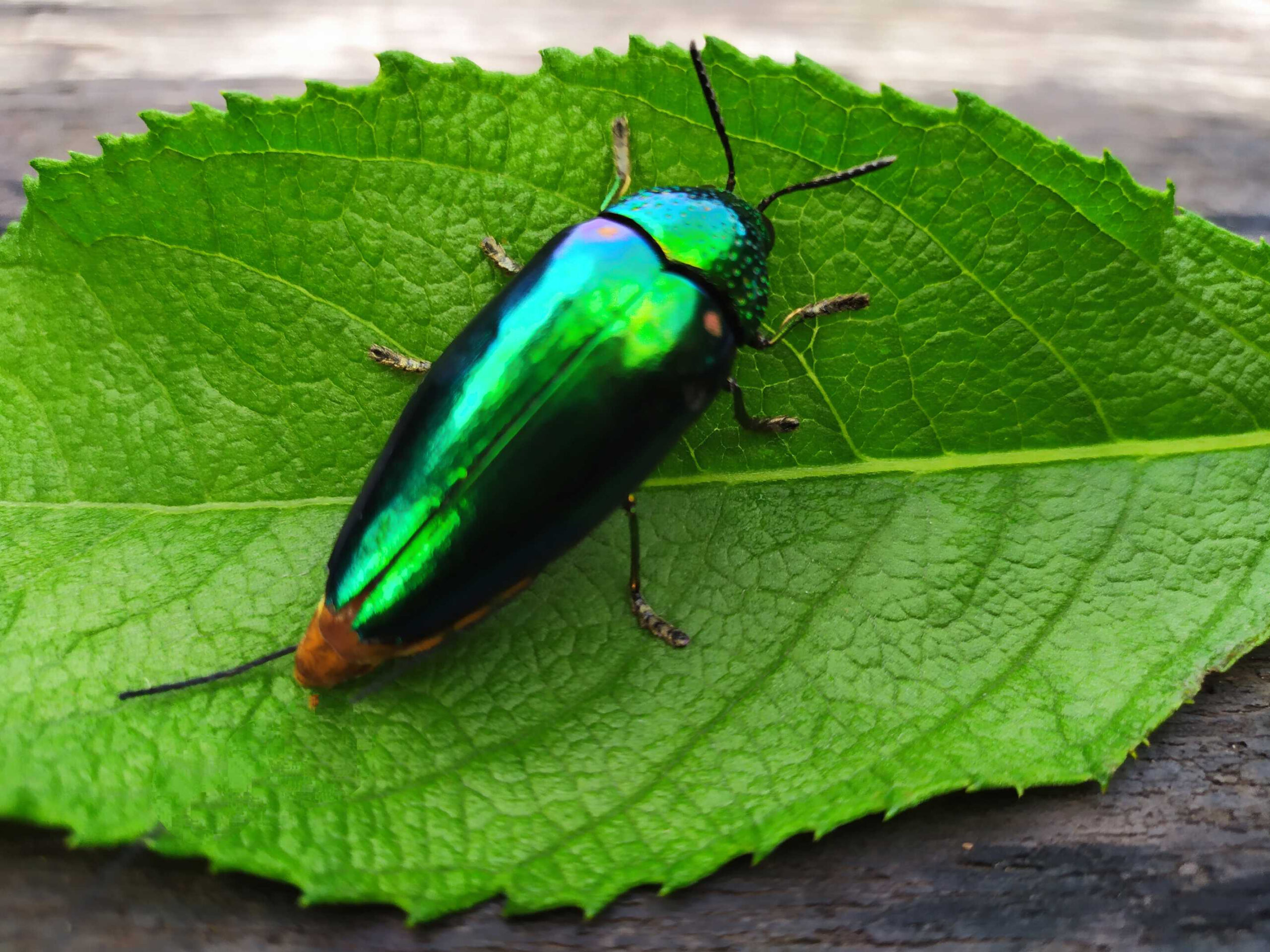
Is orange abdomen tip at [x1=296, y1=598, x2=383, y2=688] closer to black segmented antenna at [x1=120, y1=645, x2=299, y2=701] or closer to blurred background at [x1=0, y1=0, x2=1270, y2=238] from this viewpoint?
black segmented antenna at [x1=120, y1=645, x2=299, y2=701]

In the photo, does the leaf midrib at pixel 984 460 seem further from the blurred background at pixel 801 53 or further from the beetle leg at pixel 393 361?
the blurred background at pixel 801 53

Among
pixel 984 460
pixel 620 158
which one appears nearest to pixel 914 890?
pixel 984 460

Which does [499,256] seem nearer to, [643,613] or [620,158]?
[620,158]

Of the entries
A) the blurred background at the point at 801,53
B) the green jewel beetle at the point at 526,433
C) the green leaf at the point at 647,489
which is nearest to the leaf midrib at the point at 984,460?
the green leaf at the point at 647,489

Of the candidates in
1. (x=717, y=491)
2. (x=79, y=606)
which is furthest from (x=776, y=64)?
(x=79, y=606)

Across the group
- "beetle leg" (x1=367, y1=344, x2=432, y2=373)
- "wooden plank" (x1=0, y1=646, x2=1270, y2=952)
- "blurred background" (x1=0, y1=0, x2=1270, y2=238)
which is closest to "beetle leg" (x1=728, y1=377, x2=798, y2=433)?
"beetle leg" (x1=367, y1=344, x2=432, y2=373)
